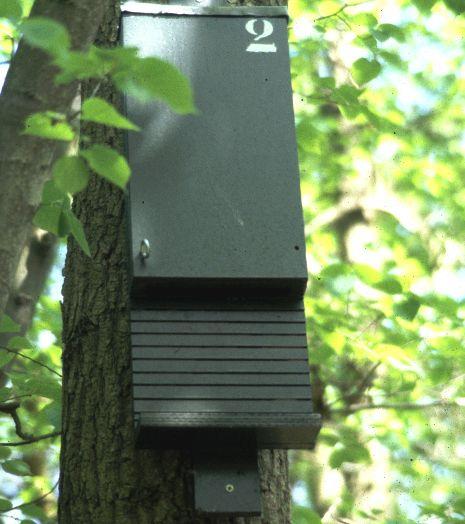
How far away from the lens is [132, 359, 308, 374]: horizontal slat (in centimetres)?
183

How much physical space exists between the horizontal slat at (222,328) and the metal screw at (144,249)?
5.0 inches

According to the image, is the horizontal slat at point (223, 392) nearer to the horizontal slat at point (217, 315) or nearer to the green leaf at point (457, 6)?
the horizontal slat at point (217, 315)

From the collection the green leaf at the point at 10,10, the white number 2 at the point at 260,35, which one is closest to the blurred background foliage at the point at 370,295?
the green leaf at the point at 10,10

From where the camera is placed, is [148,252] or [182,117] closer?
[148,252]

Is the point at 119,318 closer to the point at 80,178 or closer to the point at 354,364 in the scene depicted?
the point at 80,178

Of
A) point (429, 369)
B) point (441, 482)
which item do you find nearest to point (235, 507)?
point (429, 369)

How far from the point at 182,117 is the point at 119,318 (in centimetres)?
43

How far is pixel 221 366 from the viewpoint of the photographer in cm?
185

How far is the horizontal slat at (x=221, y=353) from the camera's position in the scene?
1.84 m

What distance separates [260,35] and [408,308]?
1.54 m

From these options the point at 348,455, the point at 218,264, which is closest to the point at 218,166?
the point at 218,264

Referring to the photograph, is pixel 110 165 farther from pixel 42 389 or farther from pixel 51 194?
pixel 42 389

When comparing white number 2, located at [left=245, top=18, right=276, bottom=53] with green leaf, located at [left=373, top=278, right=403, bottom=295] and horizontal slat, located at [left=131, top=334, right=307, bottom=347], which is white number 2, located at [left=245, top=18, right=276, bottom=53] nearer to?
horizontal slat, located at [left=131, top=334, right=307, bottom=347]

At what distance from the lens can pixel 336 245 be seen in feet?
21.0
